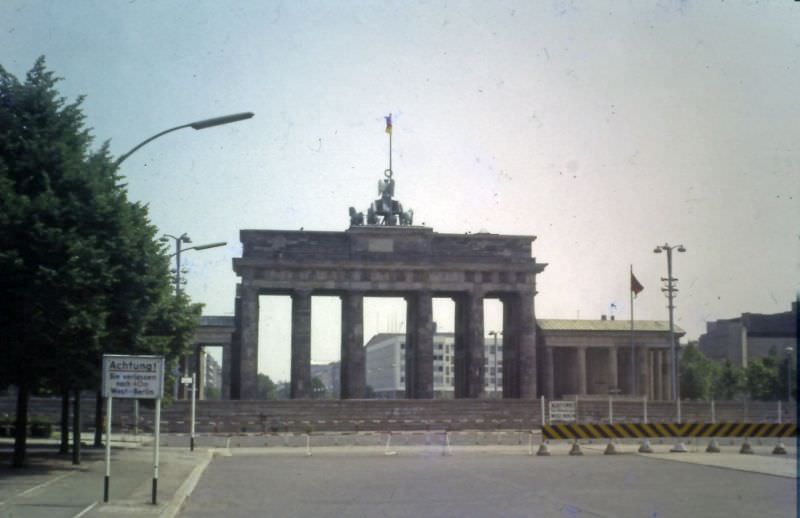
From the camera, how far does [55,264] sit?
81.4 ft

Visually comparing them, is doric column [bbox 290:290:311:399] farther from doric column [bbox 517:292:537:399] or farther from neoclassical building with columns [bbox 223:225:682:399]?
doric column [bbox 517:292:537:399]

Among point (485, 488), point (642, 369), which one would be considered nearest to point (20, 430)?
point (485, 488)

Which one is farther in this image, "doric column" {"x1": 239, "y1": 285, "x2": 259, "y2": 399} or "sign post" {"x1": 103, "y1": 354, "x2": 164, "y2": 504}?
"doric column" {"x1": 239, "y1": 285, "x2": 259, "y2": 399}

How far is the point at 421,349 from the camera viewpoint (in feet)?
253

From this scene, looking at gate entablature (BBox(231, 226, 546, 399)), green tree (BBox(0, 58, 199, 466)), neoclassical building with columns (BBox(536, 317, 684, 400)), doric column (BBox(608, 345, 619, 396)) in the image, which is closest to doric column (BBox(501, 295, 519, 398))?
gate entablature (BBox(231, 226, 546, 399))

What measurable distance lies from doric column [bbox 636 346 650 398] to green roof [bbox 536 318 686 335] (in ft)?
6.75

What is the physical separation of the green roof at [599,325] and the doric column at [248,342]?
2569 centimetres

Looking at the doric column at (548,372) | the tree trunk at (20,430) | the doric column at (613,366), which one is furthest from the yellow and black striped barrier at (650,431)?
the doric column at (613,366)

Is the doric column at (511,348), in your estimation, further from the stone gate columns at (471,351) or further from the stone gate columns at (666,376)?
the stone gate columns at (666,376)

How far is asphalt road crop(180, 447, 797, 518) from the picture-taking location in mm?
19422

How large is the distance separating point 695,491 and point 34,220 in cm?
1764

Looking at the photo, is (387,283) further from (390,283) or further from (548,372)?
(548,372)

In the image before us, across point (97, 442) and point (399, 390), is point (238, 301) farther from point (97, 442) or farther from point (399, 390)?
point (399, 390)

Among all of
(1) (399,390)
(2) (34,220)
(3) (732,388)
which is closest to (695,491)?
(2) (34,220)
